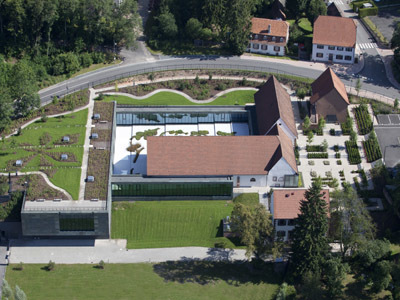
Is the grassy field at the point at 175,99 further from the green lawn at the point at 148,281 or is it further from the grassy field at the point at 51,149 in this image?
the green lawn at the point at 148,281

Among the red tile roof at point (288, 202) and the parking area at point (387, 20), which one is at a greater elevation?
the parking area at point (387, 20)

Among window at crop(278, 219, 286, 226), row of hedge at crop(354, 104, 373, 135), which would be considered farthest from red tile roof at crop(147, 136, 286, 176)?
row of hedge at crop(354, 104, 373, 135)

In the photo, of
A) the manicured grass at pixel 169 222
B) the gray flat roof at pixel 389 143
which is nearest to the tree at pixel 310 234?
the manicured grass at pixel 169 222

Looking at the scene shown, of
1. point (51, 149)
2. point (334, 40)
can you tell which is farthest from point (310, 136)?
point (51, 149)

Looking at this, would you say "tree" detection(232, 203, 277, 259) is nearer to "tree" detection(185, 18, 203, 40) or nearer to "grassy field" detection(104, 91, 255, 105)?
"grassy field" detection(104, 91, 255, 105)

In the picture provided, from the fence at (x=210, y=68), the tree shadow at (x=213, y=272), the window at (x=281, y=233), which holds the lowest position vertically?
the tree shadow at (x=213, y=272)

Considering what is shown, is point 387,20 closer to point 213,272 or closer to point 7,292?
point 213,272

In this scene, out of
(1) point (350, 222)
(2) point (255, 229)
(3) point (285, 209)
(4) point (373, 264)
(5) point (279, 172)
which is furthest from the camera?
(5) point (279, 172)
